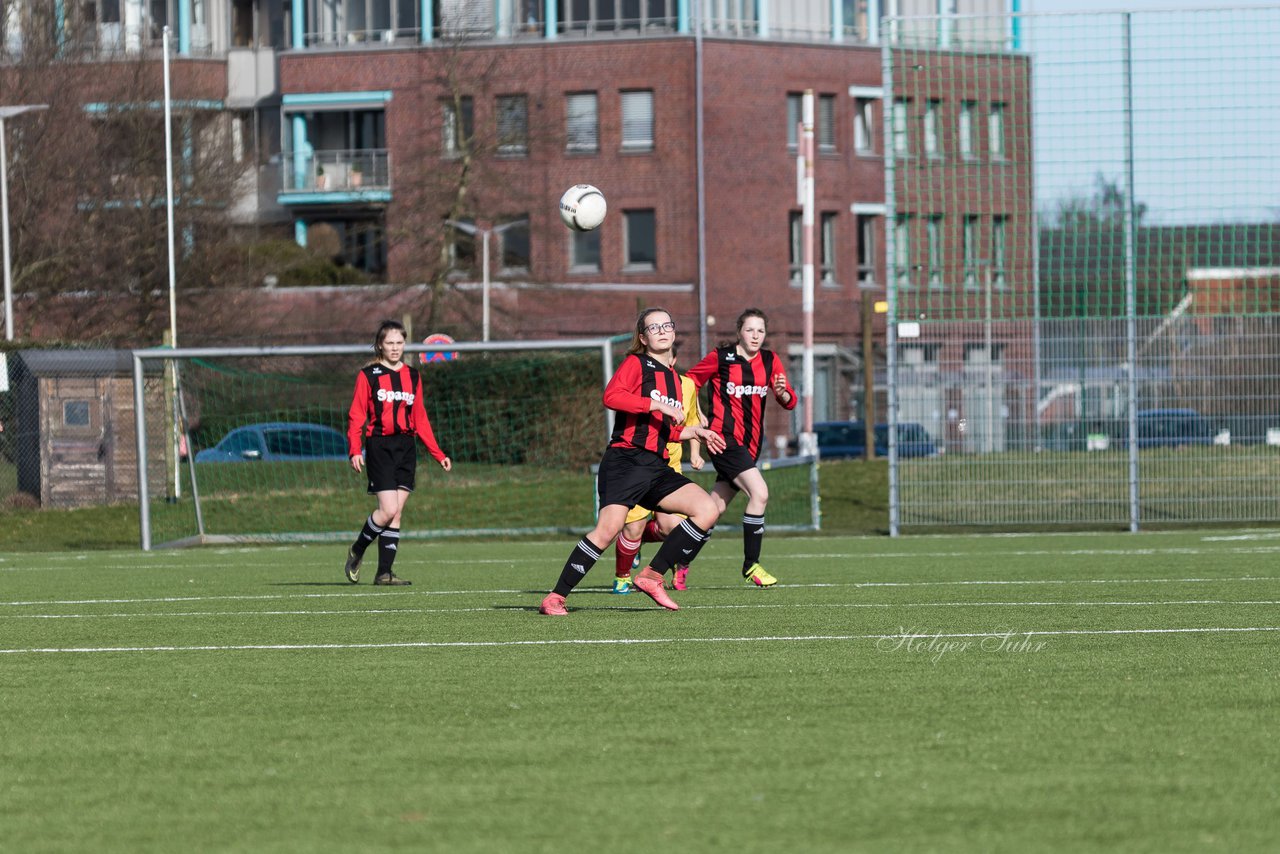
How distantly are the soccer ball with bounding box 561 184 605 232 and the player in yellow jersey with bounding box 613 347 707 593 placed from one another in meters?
3.01

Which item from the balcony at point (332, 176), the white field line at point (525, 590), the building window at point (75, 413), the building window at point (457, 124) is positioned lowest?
the white field line at point (525, 590)

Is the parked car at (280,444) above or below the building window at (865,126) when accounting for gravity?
below

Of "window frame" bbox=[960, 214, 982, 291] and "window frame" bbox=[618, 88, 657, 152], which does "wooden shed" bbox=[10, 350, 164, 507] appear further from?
"window frame" bbox=[618, 88, 657, 152]

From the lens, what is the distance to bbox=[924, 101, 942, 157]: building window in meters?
22.1

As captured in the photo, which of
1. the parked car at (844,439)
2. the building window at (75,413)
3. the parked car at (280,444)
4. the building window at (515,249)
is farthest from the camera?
the building window at (515,249)

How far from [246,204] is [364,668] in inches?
2044

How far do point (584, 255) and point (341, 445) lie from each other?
97.4 ft

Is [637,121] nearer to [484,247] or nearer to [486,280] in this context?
[484,247]

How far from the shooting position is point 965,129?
73.5 feet

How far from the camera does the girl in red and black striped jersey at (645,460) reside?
35.2ft

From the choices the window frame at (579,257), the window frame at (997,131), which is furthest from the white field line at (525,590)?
the window frame at (579,257)

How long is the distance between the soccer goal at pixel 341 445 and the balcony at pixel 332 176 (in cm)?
3020

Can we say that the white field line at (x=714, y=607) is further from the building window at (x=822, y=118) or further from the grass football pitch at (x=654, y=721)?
the building window at (x=822, y=118)

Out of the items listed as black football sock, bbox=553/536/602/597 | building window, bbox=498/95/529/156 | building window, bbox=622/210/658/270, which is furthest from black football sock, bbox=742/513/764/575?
building window, bbox=622/210/658/270
